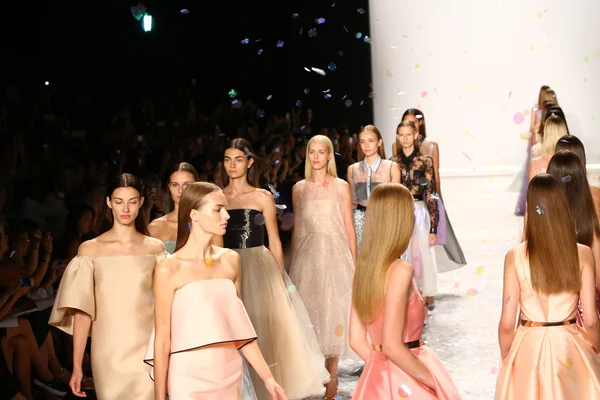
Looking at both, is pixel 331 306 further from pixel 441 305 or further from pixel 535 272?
pixel 535 272

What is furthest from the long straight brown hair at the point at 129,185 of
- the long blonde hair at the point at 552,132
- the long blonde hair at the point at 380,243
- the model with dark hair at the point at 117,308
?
the long blonde hair at the point at 552,132

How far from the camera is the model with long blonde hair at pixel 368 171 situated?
18.5 feet

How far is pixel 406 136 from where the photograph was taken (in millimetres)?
6293

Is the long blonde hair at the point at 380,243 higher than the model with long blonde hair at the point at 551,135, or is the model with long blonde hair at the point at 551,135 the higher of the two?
the model with long blonde hair at the point at 551,135

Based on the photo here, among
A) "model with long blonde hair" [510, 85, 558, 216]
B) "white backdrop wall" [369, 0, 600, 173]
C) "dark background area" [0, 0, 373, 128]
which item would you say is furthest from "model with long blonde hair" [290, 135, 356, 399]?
"white backdrop wall" [369, 0, 600, 173]

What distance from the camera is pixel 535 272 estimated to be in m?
3.06

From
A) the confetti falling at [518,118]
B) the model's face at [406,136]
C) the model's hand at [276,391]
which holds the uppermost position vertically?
the confetti falling at [518,118]

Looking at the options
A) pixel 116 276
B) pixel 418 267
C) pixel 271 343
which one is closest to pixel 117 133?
pixel 418 267

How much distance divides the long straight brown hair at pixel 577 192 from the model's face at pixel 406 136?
8.59ft

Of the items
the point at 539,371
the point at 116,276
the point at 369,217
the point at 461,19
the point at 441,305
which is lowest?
the point at 441,305

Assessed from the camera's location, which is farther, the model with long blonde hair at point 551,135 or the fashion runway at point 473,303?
the model with long blonde hair at point 551,135

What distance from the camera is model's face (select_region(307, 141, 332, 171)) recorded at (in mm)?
5039

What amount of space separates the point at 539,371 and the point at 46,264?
277 cm

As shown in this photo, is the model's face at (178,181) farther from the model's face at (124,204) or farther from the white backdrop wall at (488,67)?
the white backdrop wall at (488,67)
